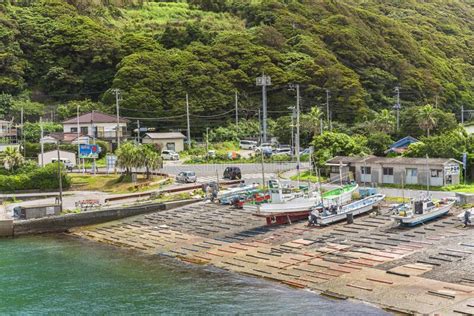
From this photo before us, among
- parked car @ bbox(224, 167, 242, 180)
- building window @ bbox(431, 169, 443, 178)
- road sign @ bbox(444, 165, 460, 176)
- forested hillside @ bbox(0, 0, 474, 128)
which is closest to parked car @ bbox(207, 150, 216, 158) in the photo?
parked car @ bbox(224, 167, 242, 180)

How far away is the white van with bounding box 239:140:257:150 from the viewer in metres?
85.1

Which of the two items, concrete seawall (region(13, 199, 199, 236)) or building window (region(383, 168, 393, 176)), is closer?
concrete seawall (region(13, 199, 199, 236))

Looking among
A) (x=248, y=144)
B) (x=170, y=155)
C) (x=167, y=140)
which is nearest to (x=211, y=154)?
(x=170, y=155)

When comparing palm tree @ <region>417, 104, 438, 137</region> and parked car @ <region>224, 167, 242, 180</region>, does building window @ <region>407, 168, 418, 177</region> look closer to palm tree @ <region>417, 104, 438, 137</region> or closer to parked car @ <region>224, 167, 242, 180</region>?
parked car @ <region>224, 167, 242, 180</region>

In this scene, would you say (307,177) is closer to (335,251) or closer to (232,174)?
(232,174)

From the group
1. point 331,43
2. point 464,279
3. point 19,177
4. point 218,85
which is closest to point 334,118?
point 218,85

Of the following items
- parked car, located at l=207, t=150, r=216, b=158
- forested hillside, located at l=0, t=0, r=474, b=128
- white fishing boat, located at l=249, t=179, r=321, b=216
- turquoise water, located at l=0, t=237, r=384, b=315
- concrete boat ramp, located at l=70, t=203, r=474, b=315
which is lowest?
turquoise water, located at l=0, t=237, r=384, b=315

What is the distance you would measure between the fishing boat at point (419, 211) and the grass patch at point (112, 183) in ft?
84.9

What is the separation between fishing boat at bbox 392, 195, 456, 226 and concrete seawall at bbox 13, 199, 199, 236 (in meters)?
20.6

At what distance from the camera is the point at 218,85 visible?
97.8 metres

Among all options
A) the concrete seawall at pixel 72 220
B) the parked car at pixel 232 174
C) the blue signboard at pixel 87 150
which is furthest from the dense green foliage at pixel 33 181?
the parked car at pixel 232 174

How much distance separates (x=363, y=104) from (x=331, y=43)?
23170 mm

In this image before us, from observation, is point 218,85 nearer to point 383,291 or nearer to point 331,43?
point 331,43

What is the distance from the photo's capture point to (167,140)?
83.0 m
